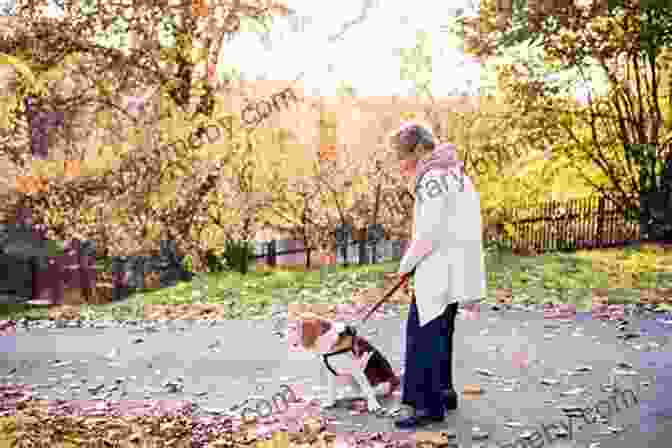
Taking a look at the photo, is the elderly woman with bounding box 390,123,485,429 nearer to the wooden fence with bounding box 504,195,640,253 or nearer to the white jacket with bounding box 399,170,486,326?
the white jacket with bounding box 399,170,486,326

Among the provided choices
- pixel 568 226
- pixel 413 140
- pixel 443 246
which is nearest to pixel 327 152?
pixel 568 226

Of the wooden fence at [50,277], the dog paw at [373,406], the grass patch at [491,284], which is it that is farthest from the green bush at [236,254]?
the dog paw at [373,406]

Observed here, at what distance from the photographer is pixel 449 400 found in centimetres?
507

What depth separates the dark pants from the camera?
454 centimetres

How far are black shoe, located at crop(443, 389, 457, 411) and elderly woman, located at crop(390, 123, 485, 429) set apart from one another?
446mm

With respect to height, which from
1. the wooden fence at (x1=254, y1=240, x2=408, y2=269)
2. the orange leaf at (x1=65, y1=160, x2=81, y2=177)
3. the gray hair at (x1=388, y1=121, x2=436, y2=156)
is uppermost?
the orange leaf at (x1=65, y1=160, x2=81, y2=177)

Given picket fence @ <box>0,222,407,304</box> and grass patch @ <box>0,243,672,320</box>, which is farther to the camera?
picket fence @ <box>0,222,407,304</box>

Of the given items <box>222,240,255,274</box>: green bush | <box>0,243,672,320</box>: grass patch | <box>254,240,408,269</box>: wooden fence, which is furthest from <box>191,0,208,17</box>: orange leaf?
<box>254,240,408,269</box>: wooden fence

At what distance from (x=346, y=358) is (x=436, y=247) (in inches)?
47.4

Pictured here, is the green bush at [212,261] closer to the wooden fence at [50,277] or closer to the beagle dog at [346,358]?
the wooden fence at [50,277]

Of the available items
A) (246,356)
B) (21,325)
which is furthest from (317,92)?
(246,356)

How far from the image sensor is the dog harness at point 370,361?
487 centimetres

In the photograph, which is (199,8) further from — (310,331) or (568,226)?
(568,226)

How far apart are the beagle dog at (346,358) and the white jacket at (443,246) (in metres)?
0.69
